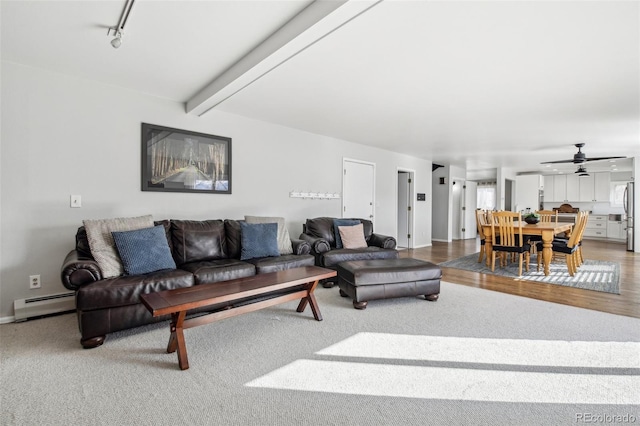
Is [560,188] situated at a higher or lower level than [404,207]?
higher

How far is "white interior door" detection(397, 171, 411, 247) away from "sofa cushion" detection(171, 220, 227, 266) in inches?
212

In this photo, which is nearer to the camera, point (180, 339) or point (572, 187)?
point (180, 339)

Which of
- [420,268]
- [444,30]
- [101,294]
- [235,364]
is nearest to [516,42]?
[444,30]

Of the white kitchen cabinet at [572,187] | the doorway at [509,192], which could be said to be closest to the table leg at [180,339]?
the doorway at [509,192]

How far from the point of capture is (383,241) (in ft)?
15.3

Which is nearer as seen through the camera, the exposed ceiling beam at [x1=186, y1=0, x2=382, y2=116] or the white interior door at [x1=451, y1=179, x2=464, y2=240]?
the exposed ceiling beam at [x1=186, y1=0, x2=382, y2=116]

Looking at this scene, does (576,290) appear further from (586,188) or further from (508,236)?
(586,188)

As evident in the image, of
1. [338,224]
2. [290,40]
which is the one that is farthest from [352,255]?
[290,40]

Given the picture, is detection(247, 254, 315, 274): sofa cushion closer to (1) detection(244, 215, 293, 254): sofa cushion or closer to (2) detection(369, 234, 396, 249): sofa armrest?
(1) detection(244, 215, 293, 254): sofa cushion

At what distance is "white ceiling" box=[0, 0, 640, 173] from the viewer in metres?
2.02

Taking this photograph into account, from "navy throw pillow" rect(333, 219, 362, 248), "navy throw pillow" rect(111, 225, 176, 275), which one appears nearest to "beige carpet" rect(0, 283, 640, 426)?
"navy throw pillow" rect(111, 225, 176, 275)

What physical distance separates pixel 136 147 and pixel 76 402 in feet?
8.89

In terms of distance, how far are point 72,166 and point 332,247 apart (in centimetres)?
338

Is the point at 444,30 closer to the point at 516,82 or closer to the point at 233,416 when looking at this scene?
the point at 516,82
